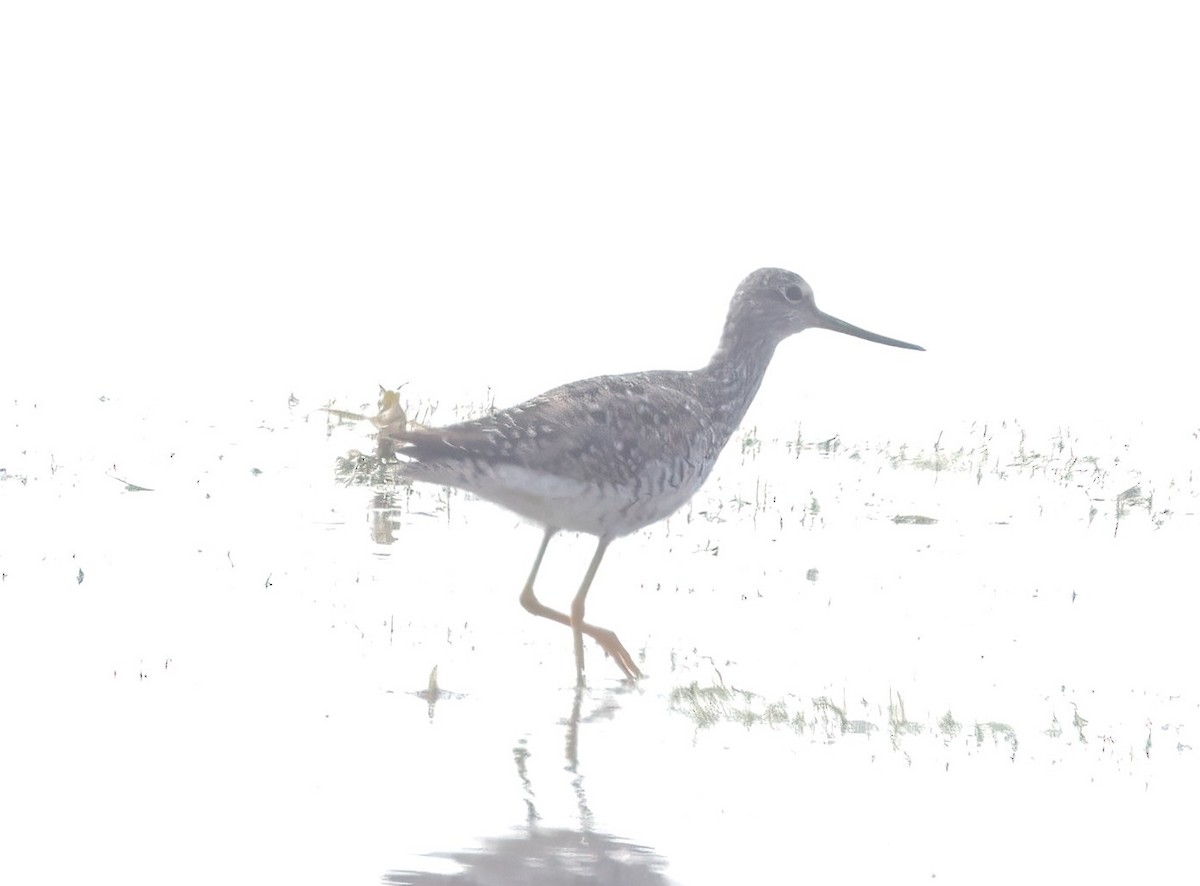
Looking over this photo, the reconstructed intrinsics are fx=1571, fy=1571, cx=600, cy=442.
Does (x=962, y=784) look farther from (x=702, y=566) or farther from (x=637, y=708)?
(x=702, y=566)

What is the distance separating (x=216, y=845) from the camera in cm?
604

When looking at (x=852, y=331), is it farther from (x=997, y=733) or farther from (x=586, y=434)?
(x=997, y=733)

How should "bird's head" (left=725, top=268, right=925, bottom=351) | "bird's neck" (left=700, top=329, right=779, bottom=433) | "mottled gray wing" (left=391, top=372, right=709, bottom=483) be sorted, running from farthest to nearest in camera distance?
"bird's head" (left=725, top=268, right=925, bottom=351) → "bird's neck" (left=700, top=329, right=779, bottom=433) → "mottled gray wing" (left=391, top=372, right=709, bottom=483)

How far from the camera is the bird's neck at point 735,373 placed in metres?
10.0

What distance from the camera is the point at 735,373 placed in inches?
403

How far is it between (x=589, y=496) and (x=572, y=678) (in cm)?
108

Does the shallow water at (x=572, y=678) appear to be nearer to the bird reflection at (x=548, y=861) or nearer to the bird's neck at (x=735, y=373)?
the bird reflection at (x=548, y=861)

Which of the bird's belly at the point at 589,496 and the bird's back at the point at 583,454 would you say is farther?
the bird's belly at the point at 589,496

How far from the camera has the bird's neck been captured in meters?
10.0

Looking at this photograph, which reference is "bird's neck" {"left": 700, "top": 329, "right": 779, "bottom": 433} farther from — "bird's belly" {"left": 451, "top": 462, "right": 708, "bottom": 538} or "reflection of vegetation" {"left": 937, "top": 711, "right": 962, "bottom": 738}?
"reflection of vegetation" {"left": 937, "top": 711, "right": 962, "bottom": 738}

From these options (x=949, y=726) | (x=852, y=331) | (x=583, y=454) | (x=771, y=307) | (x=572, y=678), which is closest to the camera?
(x=949, y=726)

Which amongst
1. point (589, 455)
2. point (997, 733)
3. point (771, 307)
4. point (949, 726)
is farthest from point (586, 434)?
point (997, 733)

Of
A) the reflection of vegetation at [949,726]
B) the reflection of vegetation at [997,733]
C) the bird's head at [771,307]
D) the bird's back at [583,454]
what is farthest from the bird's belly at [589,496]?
the reflection of vegetation at [997,733]

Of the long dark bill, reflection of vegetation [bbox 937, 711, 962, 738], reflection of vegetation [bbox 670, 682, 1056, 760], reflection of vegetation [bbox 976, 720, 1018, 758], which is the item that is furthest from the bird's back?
reflection of vegetation [bbox 976, 720, 1018, 758]
